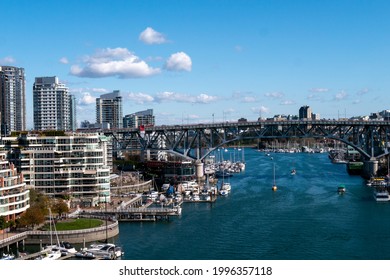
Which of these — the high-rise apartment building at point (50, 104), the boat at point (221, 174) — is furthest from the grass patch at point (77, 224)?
the high-rise apartment building at point (50, 104)

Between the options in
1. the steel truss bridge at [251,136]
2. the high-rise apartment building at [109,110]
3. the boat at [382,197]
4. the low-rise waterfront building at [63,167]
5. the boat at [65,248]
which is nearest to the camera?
the boat at [65,248]

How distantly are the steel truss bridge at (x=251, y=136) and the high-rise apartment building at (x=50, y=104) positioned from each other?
42.5 ft

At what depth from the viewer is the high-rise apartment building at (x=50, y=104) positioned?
41.2 meters

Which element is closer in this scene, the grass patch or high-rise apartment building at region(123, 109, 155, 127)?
the grass patch

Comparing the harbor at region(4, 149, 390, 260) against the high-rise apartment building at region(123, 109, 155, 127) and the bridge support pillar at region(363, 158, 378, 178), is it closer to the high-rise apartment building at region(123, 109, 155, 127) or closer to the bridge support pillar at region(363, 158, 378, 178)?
the bridge support pillar at region(363, 158, 378, 178)

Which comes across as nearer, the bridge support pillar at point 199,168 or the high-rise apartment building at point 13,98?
the bridge support pillar at point 199,168

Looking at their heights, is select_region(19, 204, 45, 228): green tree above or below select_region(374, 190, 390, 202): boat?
above

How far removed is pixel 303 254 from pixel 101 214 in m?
6.69

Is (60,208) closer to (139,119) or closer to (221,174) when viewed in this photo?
(221,174)

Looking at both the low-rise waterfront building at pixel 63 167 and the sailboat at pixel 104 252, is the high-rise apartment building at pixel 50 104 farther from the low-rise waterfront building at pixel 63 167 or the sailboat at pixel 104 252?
the sailboat at pixel 104 252

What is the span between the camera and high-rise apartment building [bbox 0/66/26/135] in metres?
42.0

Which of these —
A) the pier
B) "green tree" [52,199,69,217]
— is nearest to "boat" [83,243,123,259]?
"green tree" [52,199,69,217]

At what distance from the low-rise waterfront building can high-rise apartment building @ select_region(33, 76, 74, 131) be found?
23.3 meters
